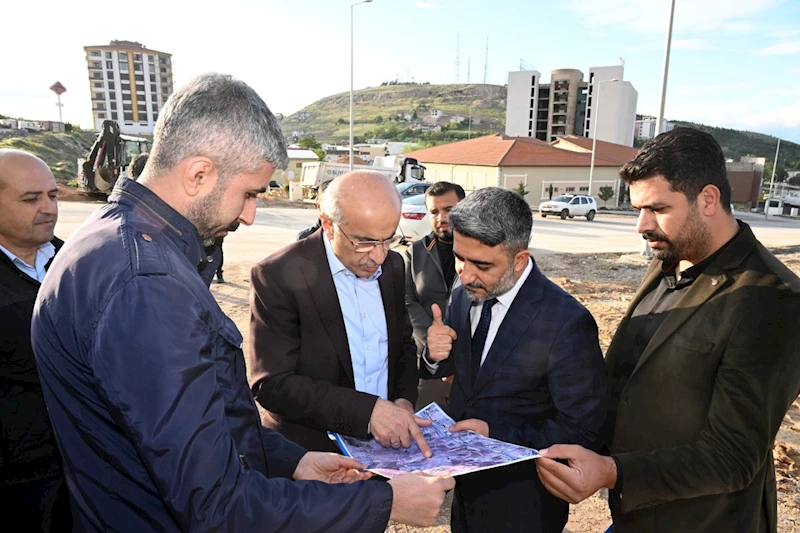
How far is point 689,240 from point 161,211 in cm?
191

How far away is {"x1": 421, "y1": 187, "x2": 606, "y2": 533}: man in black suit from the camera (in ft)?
6.91

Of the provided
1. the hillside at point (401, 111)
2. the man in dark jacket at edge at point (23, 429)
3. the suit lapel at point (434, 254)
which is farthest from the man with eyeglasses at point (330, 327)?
the hillside at point (401, 111)

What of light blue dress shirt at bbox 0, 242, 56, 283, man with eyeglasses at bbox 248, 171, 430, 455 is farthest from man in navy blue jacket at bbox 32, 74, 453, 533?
light blue dress shirt at bbox 0, 242, 56, 283

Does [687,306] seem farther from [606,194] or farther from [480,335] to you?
[606,194]

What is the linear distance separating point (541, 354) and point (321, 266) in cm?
106

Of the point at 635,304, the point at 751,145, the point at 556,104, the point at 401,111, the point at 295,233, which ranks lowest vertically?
the point at 295,233

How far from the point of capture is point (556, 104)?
64312mm

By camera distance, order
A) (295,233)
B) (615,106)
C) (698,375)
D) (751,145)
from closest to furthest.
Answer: (698,375)
(295,233)
(615,106)
(751,145)

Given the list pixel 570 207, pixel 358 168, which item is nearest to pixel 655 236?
pixel 358 168

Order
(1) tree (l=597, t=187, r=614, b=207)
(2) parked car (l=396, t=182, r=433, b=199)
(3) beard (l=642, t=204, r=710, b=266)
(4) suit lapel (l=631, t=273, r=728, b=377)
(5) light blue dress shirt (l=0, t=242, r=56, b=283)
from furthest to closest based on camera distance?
(1) tree (l=597, t=187, r=614, b=207) < (2) parked car (l=396, t=182, r=433, b=199) < (5) light blue dress shirt (l=0, t=242, r=56, b=283) < (3) beard (l=642, t=204, r=710, b=266) < (4) suit lapel (l=631, t=273, r=728, b=377)

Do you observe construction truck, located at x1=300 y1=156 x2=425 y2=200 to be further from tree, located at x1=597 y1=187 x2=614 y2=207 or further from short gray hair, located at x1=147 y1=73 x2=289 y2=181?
short gray hair, located at x1=147 y1=73 x2=289 y2=181

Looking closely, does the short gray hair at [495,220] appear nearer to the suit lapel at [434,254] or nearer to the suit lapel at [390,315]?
the suit lapel at [390,315]

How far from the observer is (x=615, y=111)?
5578cm

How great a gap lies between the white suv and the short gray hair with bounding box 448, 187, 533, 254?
76.9 ft
